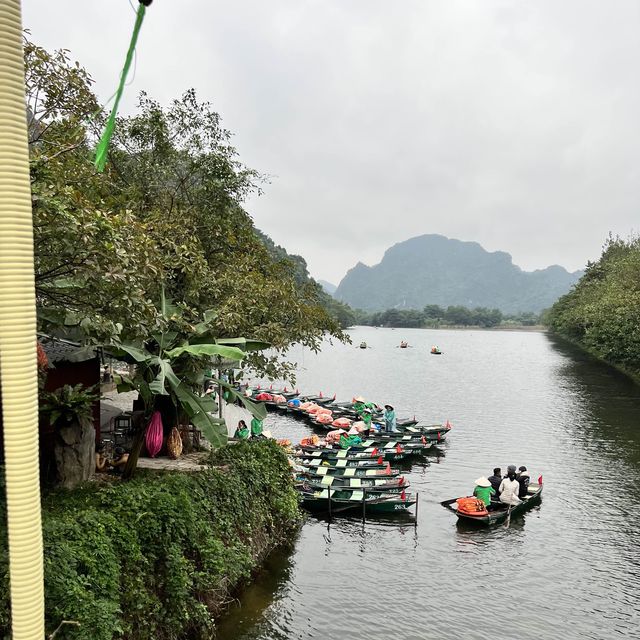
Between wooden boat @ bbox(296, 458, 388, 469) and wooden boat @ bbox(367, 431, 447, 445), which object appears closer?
wooden boat @ bbox(296, 458, 388, 469)

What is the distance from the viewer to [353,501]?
18312mm

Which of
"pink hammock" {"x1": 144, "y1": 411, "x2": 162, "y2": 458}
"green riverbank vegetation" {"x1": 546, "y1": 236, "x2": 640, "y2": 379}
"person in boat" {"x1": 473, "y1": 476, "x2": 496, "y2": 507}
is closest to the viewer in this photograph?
"pink hammock" {"x1": 144, "y1": 411, "x2": 162, "y2": 458}

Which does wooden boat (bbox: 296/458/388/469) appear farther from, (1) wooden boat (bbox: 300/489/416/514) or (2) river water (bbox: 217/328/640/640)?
(1) wooden boat (bbox: 300/489/416/514)

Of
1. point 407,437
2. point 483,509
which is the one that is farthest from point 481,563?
point 407,437

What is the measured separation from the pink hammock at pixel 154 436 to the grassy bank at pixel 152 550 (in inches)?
67.5

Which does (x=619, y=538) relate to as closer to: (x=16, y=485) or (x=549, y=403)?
(x=16, y=485)

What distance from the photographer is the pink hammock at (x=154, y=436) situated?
1427cm

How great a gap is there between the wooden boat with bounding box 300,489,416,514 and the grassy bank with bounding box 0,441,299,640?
4.32 meters

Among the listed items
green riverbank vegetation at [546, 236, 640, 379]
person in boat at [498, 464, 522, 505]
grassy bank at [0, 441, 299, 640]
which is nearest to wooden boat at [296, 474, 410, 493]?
person in boat at [498, 464, 522, 505]

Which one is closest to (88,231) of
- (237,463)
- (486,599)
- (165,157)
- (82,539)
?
(82,539)

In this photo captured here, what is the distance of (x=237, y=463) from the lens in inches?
534

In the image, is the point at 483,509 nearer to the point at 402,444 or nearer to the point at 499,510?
the point at 499,510

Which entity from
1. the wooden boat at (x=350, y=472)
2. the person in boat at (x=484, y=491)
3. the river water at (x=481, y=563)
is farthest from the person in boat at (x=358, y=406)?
the person in boat at (x=484, y=491)

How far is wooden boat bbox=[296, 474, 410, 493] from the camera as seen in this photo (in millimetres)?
19000
